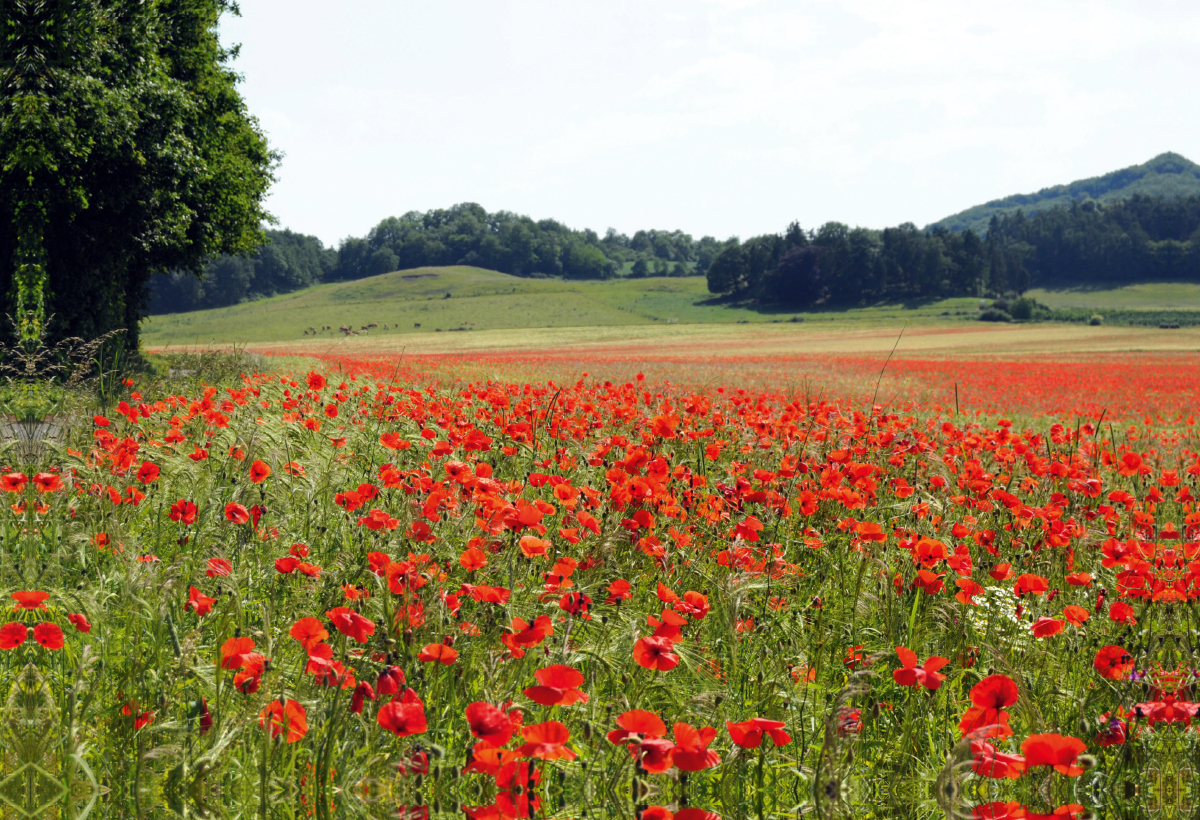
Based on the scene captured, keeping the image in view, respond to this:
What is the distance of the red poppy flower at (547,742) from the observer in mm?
1272

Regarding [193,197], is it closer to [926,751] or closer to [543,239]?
[926,751]

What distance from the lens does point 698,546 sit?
375 cm

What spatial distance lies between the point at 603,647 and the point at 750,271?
393 ft

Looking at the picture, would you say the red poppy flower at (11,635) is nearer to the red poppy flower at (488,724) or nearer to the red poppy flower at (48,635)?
the red poppy flower at (48,635)

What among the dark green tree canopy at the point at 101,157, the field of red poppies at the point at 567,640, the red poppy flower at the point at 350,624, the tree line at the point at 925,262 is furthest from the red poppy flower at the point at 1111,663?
the tree line at the point at 925,262

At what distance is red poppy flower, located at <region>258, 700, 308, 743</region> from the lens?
1.56 meters

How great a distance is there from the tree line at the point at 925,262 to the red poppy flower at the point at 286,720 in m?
112

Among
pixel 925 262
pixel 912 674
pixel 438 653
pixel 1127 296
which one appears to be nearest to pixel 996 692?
pixel 912 674

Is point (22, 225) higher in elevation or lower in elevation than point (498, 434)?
higher

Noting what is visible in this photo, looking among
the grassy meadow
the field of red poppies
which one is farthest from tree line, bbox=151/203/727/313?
the field of red poppies

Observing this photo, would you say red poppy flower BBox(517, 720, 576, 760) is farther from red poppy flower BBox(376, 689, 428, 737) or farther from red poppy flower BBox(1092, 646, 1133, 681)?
red poppy flower BBox(1092, 646, 1133, 681)

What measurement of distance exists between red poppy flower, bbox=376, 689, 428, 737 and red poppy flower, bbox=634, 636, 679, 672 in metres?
0.45

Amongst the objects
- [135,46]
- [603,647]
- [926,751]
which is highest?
[135,46]

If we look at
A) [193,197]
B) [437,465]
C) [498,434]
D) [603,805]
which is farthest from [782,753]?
[193,197]
